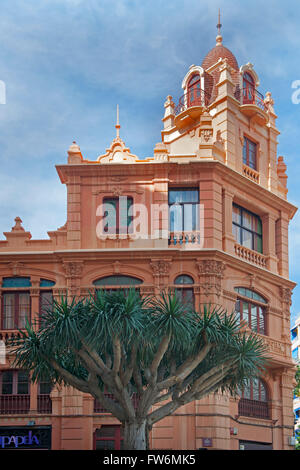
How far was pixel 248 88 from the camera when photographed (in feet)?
119

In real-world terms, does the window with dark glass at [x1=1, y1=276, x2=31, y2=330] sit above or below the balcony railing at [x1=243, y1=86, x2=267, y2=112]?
below

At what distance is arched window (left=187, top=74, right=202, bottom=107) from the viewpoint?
35909mm

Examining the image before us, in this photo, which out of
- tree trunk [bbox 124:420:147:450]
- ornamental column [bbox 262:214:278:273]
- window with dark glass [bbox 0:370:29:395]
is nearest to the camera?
tree trunk [bbox 124:420:147:450]

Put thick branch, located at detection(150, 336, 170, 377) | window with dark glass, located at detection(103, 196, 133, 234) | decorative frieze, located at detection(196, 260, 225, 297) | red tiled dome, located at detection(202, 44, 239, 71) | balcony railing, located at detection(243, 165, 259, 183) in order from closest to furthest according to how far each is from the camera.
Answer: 1. thick branch, located at detection(150, 336, 170, 377)
2. decorative frieze, located at detection(196, 260, 225, 297)
3. window with dark glass, located at detection(103, 196, 133, 234)
4. balcony railing, located at detection(243, 165, 259, 183)
5. red tiled dome, located at detection(202, 44, 239, 71)

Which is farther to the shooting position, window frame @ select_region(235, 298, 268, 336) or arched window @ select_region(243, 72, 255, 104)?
arched window @ select_region(243, 72, 255, 104)

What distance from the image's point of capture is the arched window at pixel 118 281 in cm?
3088

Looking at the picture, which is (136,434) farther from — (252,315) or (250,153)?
(250,153)

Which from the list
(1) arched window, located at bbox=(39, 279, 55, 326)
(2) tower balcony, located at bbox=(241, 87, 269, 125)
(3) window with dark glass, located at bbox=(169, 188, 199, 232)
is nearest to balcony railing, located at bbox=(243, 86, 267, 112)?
(2) tower balcony, located at bbox=(241, 87, 269, 125)

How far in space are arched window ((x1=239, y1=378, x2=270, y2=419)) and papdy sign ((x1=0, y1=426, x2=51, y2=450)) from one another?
8.50 meters

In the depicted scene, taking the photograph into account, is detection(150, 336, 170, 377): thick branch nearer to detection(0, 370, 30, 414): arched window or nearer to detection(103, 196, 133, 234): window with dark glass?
detection(0, 370, 30, 414): arched window

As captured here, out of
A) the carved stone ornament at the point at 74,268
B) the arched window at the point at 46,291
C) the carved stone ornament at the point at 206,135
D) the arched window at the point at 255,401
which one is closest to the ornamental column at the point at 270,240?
the carved stone ornament at the point at 206,135
